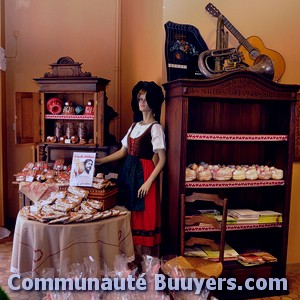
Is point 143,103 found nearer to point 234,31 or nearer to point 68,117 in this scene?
point 68,117

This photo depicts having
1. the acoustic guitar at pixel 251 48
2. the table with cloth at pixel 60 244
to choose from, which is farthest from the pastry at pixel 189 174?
the acoustic guitar at pixel 251 48

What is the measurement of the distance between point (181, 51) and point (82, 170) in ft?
4.39

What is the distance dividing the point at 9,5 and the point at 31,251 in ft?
10.9

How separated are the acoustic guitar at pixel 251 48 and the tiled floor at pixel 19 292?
1935 millimetres

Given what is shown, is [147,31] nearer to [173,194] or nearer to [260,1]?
[260,1]

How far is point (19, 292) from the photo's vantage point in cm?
296

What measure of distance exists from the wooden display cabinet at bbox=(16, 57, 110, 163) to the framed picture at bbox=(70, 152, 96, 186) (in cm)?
65

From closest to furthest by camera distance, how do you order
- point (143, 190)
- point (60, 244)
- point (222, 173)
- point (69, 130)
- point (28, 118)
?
point (60, 244) → point (143, 190) → point (222, 173) → point (28, 118) → point (69, 130)

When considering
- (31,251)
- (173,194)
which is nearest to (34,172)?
(31,251)

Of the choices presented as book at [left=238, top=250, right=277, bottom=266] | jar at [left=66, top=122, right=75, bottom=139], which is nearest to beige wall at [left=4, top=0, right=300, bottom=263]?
jar at [left=66, top=122, right=75, bottom=139]

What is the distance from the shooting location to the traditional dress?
2.94m

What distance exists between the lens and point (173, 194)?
2963mm

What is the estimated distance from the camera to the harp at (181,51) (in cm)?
308

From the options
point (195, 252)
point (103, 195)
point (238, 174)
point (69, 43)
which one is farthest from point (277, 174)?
point (69, 43)
